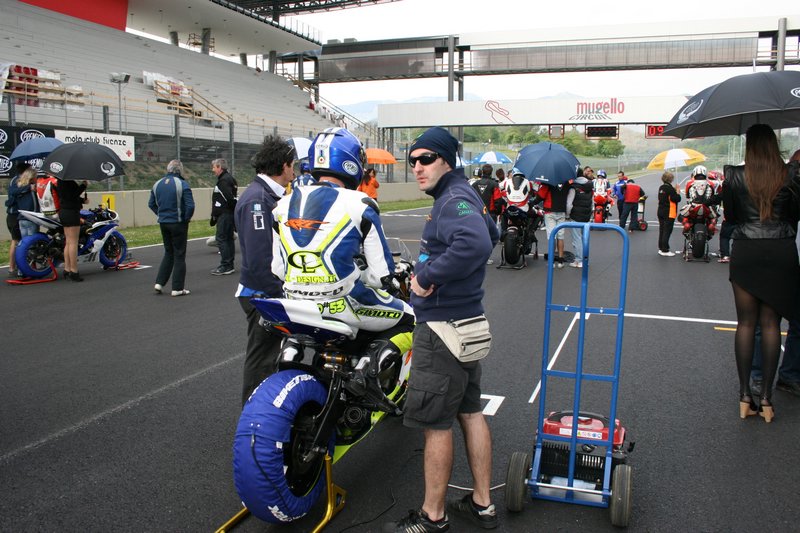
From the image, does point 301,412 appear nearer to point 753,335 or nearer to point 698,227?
point 753,335

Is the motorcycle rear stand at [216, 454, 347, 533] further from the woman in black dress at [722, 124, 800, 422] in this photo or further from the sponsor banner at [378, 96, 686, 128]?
the sponsor banner at [378, 96, 686, 128]

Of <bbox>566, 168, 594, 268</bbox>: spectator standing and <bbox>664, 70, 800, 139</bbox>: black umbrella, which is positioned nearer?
<bbox>664, 70, 800, 139</bbox>: black umbrella

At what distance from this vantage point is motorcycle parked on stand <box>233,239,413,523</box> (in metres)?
3.15

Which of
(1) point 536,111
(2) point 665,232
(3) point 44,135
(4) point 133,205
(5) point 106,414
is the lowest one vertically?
(5) point 106,414

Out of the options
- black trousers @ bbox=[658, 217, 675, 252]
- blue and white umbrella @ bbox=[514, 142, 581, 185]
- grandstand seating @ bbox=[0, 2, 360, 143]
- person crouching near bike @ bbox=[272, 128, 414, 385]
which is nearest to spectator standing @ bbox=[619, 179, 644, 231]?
black trousers @ bbox=[658, 217, 675, 252]

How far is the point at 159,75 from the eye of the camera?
107 feet

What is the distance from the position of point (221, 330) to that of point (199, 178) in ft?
55.4

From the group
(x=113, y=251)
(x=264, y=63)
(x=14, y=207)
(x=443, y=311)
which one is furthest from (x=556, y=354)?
(x=264, y=63)

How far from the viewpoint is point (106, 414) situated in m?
5.05

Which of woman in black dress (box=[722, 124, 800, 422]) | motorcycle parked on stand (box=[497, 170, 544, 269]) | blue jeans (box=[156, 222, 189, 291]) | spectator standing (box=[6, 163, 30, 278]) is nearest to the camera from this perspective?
woman in black dress (box=[722, 124, 800, 422])

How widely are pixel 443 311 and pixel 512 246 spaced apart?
30.1ft

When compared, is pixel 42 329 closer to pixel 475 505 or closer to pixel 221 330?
pixel 221 330

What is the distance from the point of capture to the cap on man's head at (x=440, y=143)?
3383 mm

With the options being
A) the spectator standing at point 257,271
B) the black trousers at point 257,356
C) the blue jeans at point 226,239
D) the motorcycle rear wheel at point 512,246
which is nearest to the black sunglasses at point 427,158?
the spectator standing at point 257,271
